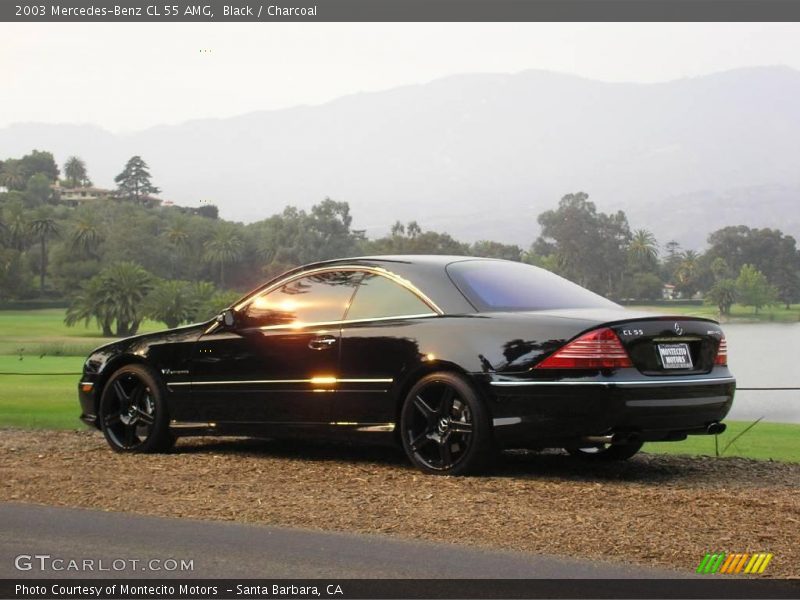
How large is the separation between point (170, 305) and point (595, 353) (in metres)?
122

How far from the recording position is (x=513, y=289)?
8.99 m

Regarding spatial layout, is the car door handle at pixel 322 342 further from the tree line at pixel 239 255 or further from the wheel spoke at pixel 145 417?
the tree line at pixel 239 255

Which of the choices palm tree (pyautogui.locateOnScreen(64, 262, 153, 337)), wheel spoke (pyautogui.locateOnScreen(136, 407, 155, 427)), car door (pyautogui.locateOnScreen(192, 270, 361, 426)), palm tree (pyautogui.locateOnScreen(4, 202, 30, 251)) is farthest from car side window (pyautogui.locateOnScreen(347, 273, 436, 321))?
palm tree (pyautogui.locateOnScreen(4, 202, 30, 251))

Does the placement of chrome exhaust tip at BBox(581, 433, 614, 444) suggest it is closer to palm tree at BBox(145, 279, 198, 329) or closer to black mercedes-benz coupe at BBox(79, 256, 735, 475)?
black mercedes-benz coupe at BBox(79, 256, 735, 475)

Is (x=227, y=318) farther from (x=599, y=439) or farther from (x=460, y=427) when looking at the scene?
(x=599, y=439)

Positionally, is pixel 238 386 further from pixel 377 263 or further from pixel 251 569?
pixel 251 569

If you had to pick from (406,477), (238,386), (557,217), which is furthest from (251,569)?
(557,217)

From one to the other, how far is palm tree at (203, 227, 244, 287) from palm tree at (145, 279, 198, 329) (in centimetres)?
2031

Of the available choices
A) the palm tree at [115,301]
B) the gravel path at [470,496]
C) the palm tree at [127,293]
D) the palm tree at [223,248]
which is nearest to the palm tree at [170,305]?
the palm tree at [127,293]

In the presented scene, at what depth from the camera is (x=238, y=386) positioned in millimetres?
9688

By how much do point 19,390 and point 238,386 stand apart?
186 ft

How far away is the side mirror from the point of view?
988 cm

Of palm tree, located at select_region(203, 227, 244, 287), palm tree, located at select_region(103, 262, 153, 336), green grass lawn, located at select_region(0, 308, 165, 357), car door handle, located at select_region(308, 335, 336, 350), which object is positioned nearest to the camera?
car door handle, located at select_region(308, 335, 336, 350)

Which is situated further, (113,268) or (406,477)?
(113,268)
